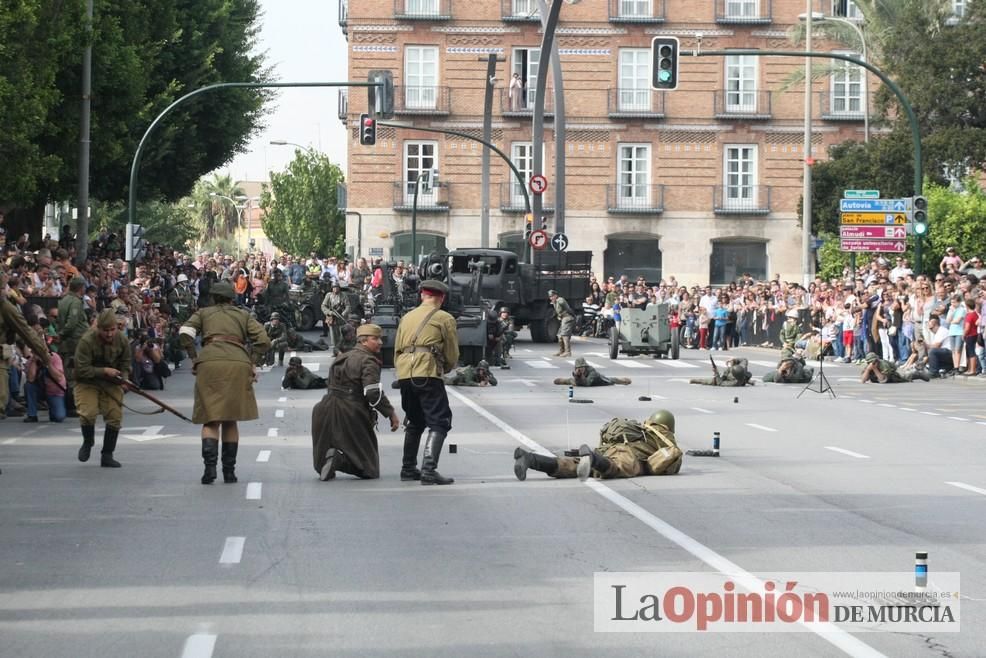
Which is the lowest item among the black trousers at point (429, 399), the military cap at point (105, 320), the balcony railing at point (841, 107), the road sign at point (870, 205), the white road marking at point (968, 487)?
the white road marking at point (968, 487)

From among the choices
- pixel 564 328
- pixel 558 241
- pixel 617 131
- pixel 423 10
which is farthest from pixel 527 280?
pixel 423 10

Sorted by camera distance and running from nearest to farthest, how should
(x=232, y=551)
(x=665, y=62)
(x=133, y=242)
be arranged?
1. (x=232, y=551)
2. (x=665, y=62)
3. (x=133, y=242)

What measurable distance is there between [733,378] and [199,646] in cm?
2312

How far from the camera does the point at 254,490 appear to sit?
1436cm

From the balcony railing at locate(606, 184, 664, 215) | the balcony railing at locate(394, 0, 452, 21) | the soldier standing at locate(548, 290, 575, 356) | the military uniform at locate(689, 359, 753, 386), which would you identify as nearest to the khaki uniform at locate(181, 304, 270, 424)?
the military uniform at locate(689, 359, 753, 386)

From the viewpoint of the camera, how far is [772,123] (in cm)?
6694

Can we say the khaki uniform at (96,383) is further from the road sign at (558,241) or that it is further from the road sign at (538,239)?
the road sign at (558,241)

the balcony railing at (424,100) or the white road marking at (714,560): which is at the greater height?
the balcony railing at (424,100)

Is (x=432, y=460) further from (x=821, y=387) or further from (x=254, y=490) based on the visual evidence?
(x=821, y=387)

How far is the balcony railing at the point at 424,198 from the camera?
65.8 metres

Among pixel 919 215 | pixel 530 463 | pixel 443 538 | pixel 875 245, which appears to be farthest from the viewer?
pixel 875 245

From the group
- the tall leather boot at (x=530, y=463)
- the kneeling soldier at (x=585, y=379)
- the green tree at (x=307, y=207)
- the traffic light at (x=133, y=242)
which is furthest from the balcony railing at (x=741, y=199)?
the tall leather boot at (x=530, y=463)

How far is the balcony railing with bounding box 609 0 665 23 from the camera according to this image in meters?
66.0

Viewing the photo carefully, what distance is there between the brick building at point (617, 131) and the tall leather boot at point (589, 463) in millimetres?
50757
